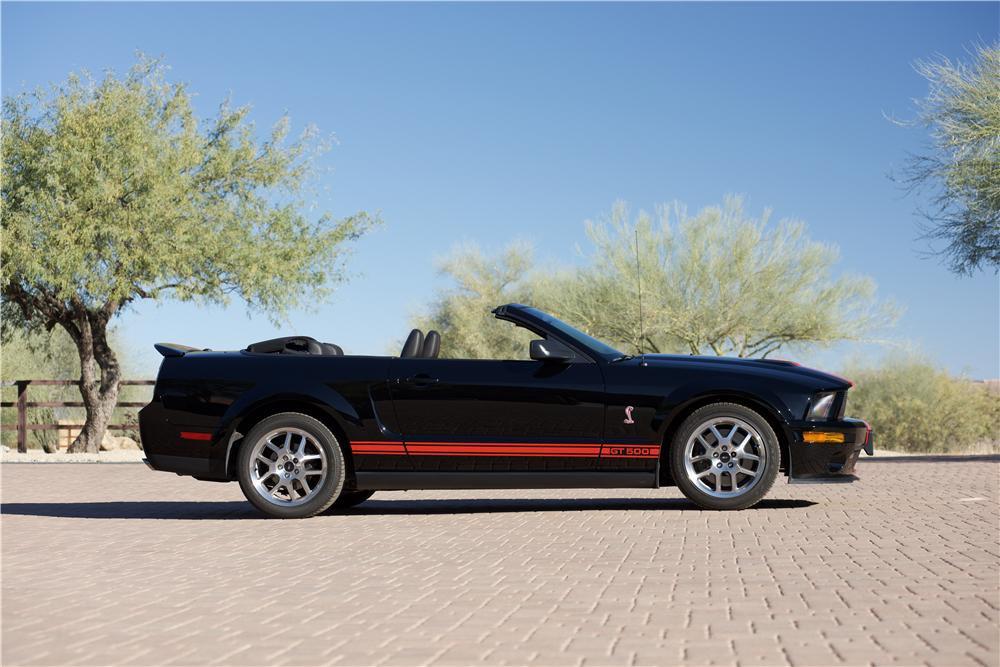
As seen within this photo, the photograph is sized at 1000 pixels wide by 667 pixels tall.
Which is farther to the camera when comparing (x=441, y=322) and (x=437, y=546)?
(x=441, y=322)

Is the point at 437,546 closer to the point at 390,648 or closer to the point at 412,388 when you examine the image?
the point at 412,388

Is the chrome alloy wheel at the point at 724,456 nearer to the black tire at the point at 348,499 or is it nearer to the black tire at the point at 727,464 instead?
the black tire at the point at 727,464

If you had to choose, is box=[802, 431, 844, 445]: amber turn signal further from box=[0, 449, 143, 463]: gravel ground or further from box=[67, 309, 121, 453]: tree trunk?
box=[67, 309, 121, 453]: tree trunk

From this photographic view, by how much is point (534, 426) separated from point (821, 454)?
2.28m

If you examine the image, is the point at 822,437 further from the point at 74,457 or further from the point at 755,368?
the point at 74,457

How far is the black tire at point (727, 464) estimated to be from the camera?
10391mm

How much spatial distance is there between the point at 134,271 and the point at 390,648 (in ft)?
75.6

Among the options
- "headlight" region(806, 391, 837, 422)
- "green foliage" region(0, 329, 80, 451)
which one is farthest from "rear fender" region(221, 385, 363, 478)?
"green foliage" region(0, 329, 80, 451)

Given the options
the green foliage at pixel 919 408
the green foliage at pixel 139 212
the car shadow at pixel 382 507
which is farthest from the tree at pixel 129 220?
the green foliage at pixel 919 408

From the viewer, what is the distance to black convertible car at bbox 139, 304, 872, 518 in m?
10.4

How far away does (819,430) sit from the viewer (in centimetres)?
1047

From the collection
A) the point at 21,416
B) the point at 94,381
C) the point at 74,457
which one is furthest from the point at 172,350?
the point at 21,416

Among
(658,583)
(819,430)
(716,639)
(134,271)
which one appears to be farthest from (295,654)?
(134,271)

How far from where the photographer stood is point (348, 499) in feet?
39.0
